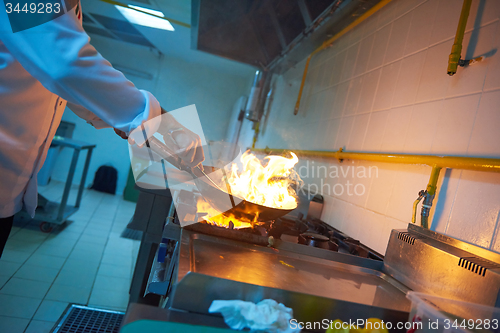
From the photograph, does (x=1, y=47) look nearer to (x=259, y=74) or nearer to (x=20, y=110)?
(x=20, y=110)

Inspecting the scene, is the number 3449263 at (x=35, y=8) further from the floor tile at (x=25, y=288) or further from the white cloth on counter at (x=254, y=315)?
the floor tile at (x=25, y=288)

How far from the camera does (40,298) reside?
2.03 m

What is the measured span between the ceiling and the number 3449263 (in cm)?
290

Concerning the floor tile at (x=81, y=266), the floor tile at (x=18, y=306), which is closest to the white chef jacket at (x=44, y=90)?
the floor tile at (x=18, y=306)

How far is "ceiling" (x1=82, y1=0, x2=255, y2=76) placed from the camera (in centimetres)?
363

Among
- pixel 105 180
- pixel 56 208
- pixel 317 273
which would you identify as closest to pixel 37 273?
pixel 56 208

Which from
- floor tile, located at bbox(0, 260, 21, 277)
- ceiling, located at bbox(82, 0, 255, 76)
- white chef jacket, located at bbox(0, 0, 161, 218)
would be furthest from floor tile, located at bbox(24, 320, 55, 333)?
ceiling, located at bbox(82, 0, 255, 76)

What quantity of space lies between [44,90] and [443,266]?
1.35 metres

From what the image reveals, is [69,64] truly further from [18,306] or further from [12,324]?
[18,306]

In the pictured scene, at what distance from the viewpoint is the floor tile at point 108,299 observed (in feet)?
7.03

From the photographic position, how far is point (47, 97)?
1.09 metres

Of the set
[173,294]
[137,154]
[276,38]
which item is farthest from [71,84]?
[137,154]

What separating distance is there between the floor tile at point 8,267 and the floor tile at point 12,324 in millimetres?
581

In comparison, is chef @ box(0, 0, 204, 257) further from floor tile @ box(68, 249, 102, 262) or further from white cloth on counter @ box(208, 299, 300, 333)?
floor tile @ box(68, 249, 102, 262)
